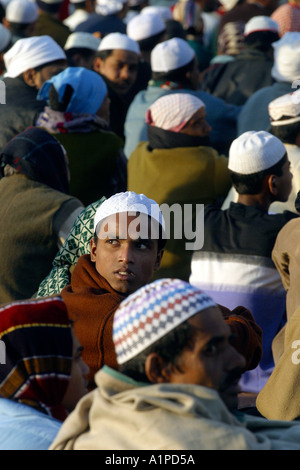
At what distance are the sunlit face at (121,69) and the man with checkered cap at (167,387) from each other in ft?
18.8

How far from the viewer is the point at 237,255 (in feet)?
16.4

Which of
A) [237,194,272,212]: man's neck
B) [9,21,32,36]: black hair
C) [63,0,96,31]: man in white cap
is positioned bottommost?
[63,0,96,31]: man in white cap

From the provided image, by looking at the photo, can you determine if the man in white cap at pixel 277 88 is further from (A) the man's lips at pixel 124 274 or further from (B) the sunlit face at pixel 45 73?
(A) the man's lips at pixel 124 274

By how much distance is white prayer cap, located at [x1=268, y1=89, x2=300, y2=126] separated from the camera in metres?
5.86

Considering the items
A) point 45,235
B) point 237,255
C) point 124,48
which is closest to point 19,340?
point 45,235

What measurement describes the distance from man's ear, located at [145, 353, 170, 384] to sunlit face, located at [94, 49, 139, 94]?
584 cm

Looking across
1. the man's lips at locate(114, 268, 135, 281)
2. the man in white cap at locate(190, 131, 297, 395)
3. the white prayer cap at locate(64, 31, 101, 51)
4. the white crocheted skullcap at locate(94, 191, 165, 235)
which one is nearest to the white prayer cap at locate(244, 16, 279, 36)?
the white prayer cap at locate(64, 31, 101, 51)

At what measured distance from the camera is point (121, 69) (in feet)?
27.0

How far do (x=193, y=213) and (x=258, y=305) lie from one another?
0.98 metres

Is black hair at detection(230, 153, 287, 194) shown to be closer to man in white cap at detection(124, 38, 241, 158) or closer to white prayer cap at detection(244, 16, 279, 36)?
man in white cap at detection(124, 38, 241, 158)

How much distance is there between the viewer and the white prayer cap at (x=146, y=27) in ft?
31.5

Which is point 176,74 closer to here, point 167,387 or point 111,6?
point 111,6

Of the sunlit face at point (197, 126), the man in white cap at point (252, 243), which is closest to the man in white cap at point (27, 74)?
the sunlit face at point (197, 126)
